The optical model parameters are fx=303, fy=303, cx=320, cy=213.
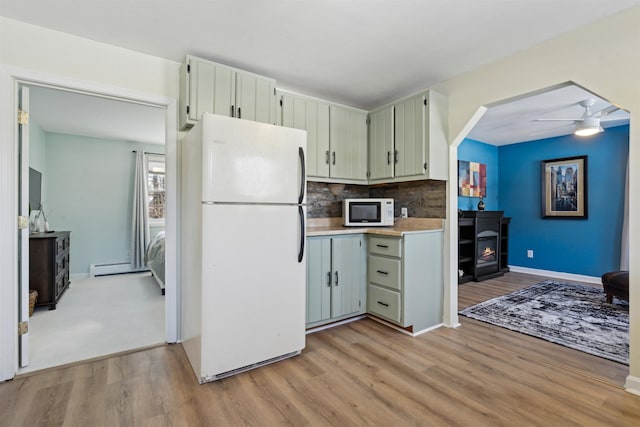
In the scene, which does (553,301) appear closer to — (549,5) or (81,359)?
(549,5)

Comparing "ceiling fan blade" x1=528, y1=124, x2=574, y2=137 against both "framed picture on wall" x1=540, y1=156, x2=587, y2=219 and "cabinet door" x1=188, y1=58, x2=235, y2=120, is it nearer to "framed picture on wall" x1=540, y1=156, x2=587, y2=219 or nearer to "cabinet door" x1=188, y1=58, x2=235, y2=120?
"framed picture on wall" x1=540, y1=156, x2=587, y2=219

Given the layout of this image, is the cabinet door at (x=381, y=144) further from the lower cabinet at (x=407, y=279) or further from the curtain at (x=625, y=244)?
the curtain at (x=625, y=244)

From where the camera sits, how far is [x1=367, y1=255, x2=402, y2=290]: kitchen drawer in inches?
111

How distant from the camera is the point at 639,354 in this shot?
1882mm

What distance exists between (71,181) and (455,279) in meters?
5.99

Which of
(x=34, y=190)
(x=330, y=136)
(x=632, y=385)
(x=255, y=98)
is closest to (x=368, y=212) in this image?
(x=330, y=136)

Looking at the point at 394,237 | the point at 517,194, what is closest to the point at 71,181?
the point at 394,237

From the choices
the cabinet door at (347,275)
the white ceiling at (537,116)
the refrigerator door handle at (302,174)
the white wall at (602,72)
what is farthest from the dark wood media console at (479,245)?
the refrigerator door handle at (302,174)

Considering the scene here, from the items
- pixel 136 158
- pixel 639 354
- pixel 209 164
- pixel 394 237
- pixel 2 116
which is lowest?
pixel 639 354

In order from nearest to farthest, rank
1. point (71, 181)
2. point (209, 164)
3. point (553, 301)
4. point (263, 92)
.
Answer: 1. point (209, 164)
2. point (263, 92)
3. point (553, 301)
4. point (71, 181)

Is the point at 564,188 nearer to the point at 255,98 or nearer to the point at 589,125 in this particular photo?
the point at 589,125

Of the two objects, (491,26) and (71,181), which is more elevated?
(491,26)

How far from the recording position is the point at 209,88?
2480 mm

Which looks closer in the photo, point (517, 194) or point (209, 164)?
point (209, 164)
